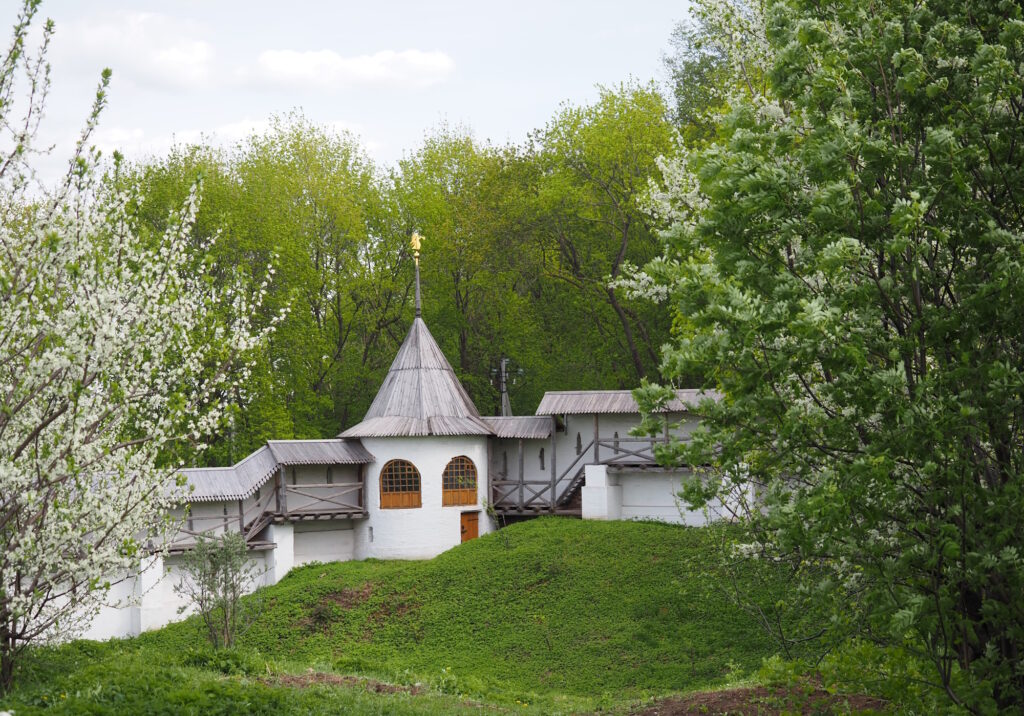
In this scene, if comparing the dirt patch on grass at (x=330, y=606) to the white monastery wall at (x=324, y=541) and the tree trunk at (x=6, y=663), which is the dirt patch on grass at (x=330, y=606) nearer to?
the white monastery wall at (x=324, y=541)

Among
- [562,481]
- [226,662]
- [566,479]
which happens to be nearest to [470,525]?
[562,481]

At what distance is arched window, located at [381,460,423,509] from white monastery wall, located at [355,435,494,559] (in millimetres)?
128

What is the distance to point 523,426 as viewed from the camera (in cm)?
2922

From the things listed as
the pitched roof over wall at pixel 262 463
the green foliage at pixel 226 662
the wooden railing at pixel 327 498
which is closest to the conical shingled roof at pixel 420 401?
the pitched roof over wall at pixel 262 463

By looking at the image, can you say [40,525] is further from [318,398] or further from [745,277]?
[318,398]

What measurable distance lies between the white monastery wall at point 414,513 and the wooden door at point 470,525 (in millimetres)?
337

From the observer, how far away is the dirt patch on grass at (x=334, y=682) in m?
12.9

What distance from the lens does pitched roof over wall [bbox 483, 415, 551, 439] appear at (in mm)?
28922

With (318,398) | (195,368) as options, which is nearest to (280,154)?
(318,398)

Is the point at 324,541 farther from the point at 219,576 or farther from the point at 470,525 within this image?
the point at 219,576

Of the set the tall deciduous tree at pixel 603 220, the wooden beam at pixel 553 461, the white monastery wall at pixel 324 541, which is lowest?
the white monastery wall at pixel 324 541

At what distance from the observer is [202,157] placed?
37500 mm

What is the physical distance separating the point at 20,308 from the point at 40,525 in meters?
2.01

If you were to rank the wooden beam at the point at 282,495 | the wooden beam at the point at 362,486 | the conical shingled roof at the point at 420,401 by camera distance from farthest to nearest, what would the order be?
the wooden beam at the point at 362,486 → the conical shingled roof at the point at 420,401 → the wooden beam at the point at 282,495
